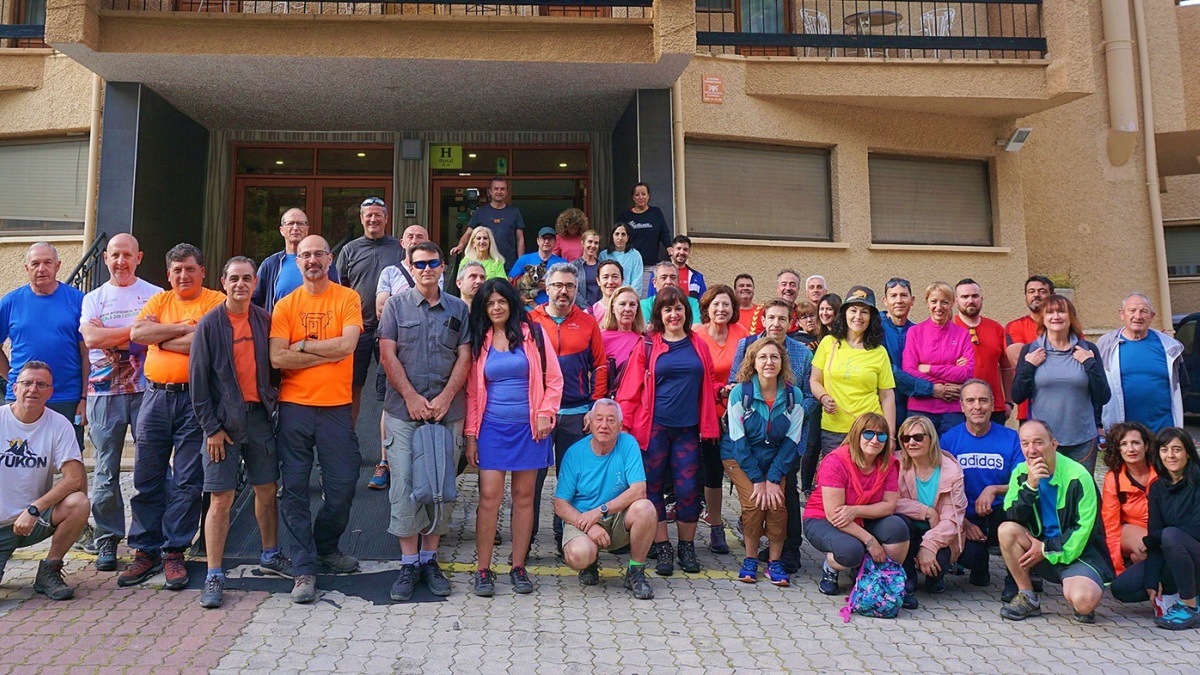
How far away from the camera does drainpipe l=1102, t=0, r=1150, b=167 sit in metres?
11.9

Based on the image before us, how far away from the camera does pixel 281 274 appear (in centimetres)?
580

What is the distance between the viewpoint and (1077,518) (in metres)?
4.64

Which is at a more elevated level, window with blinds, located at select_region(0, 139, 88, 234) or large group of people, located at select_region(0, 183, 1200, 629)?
window with blinds, located at select_region(0, 139, 88, 234)

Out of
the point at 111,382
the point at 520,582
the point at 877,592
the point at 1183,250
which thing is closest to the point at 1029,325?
the point at 877,592

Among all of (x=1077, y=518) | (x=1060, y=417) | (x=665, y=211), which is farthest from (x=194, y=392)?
(x=665, y=211)

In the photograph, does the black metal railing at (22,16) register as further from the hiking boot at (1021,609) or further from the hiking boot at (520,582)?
the hiking boot at (1021,609)

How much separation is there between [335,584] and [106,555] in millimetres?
1469

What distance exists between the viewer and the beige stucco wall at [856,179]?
35.0 feet

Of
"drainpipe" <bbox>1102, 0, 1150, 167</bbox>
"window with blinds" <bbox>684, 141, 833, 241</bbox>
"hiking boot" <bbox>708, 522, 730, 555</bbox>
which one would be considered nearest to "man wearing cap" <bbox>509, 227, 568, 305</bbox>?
"window with blinds" <bbox>684, 141, 833, 241</bbox>

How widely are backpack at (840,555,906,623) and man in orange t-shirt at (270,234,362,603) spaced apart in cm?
300

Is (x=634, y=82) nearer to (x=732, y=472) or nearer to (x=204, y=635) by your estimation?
(x=732, y=472)

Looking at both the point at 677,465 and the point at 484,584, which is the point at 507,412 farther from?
the point at 677,465

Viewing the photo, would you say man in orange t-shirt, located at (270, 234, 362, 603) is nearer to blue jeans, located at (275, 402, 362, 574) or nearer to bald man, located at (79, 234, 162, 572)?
blue jeans, located at (275, 402, 362, 574)

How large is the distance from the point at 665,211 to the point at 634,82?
161 cm
